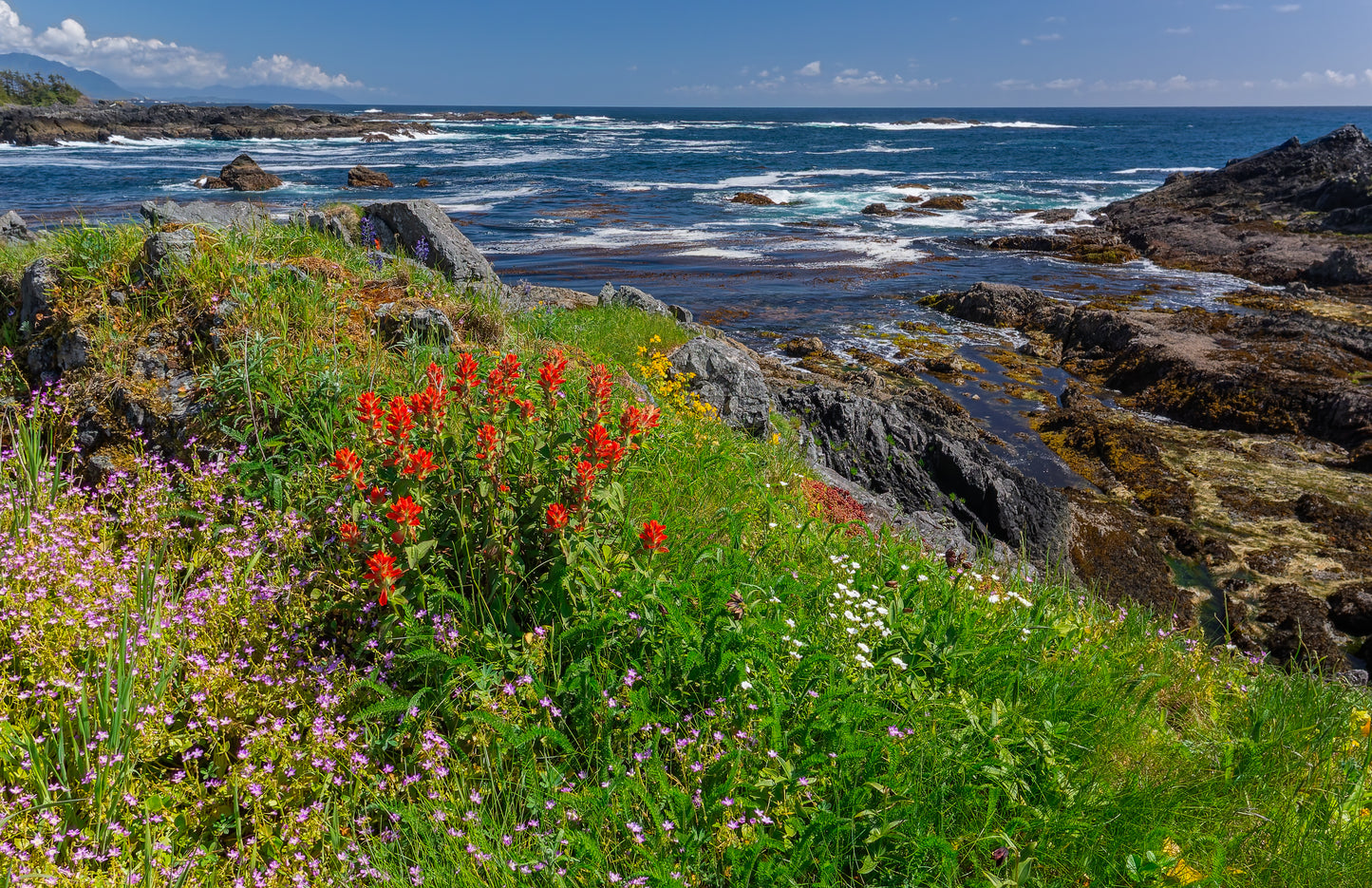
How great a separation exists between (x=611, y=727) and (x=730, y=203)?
38190 millimetres

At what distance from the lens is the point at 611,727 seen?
272cm

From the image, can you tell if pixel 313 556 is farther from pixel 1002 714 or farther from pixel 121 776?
pixel 1002 714

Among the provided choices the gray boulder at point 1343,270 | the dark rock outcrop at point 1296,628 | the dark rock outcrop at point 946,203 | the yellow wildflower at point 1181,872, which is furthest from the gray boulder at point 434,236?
the dark rock outcrop at point 946,203

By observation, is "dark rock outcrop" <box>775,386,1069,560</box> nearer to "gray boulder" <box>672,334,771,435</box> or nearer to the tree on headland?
"gray boulder" <box>672,334,771,435</box>

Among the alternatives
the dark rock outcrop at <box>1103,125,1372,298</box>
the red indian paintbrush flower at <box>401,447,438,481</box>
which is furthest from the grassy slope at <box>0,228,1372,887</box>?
the dark rock outcrop at <box>1103,125,1372,298</box>

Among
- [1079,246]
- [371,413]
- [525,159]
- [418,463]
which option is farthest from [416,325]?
[525,159]

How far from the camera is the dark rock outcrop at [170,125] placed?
63125mm

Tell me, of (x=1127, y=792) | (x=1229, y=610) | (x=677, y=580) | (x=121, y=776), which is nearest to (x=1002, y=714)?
(x=1127, y=792)

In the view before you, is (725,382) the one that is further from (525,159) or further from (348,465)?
(525,159)

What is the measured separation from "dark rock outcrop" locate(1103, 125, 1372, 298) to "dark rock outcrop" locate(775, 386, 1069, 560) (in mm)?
17127

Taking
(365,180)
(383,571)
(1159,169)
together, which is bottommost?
(383,571)

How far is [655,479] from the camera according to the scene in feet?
13.9

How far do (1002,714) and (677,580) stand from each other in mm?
1379

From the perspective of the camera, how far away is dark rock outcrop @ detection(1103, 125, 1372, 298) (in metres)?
22.8
